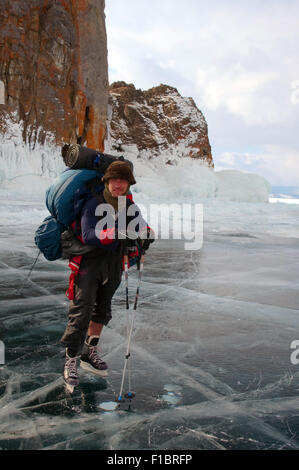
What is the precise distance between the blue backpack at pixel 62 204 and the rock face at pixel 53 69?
26905 millimetres

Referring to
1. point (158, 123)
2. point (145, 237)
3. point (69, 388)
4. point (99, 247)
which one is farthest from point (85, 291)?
point (158, 123)

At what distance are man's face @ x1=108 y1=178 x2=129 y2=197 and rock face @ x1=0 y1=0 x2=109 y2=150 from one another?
27133 millimetres

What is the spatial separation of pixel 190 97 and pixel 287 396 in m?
62.8

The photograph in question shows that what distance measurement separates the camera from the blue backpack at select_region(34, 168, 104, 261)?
2.57m

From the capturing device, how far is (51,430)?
2.19 metres

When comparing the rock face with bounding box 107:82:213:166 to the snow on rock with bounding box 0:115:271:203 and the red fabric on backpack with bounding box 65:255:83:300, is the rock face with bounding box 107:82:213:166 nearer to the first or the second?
the snow on rock with bounding box 0:115:271:203

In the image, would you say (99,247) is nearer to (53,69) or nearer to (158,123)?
(53,69)

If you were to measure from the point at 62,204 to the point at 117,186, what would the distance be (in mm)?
387

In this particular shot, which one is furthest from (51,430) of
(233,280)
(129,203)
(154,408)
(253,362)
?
(233,280)

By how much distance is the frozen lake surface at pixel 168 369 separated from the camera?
219 centimetres

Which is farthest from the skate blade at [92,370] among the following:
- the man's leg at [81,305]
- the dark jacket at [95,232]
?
the dark jacket at [95,232]

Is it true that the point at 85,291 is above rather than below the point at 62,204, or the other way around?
below

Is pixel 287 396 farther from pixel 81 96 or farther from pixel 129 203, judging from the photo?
pixel 81 96

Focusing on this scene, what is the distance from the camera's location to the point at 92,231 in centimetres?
249
